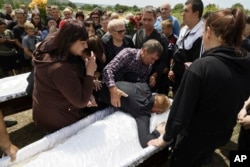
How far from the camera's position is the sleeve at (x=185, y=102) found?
167 cm

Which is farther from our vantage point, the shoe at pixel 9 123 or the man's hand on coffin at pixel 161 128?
the shoe at pixel 9 123

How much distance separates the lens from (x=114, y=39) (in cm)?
347

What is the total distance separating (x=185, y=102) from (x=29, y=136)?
2.65 metres

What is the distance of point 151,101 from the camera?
2.87 m

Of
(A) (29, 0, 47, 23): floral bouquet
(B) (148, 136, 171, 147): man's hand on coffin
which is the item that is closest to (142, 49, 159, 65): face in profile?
(B) (148, 136, 171, 147): man's hand on coffin

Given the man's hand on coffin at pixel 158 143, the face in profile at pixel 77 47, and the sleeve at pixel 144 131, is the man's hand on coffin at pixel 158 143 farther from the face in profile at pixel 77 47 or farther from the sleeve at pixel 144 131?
the face in profile at pixel 77 47

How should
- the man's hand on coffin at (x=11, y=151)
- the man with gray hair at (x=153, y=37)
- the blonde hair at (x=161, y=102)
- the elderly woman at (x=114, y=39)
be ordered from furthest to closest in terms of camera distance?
the man with gray hair at (x=153, y=37)
the elderly woman at (x=114, y=39)
the blonde hair at (x=161, y=102)
the man's hand on coffin at (x=11, y=151)

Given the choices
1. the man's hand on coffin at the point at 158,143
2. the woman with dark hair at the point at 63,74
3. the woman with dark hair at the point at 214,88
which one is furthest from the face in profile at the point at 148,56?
the woman with dark hair at the point at 214,88

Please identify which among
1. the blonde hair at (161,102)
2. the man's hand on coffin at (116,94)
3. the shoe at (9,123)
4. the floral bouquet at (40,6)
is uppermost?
the floral bouquet at (40,6)

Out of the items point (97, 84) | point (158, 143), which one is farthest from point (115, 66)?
point (158, 143)

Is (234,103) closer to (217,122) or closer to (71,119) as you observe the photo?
(217,122)

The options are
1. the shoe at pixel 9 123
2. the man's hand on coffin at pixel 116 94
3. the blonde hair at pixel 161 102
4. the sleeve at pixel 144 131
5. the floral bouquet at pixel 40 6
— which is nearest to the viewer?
the sleeve at pixel 144 131

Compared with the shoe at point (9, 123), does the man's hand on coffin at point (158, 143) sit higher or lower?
higher

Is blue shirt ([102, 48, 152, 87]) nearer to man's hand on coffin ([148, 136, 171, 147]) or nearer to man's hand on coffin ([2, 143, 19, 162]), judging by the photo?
man's hand on coffin ([148, 136, 171, 147])
